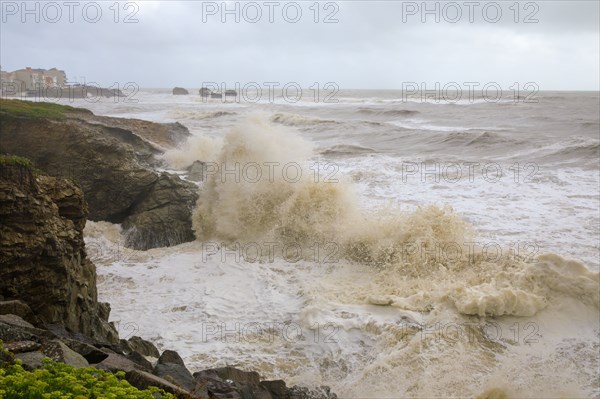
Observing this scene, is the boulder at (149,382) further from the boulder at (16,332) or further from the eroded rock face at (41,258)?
the eroded rock face at (41,258)

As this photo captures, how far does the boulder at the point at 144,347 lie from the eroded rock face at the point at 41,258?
24 cm

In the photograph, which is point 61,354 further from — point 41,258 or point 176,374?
point 41,258

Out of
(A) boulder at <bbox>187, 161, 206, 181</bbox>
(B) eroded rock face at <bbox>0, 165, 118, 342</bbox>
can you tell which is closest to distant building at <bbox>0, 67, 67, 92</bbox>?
(A) boulder at <bbox>187, 161, 206, 181</bbox>

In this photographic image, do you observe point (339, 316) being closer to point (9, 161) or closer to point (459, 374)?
point (459, 374)

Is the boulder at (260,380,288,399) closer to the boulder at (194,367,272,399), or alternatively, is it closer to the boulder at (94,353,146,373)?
the boulder at (194,367,272,399)

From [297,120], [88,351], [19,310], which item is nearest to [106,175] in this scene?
[19,310]

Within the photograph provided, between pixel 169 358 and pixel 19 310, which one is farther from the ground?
pixel 19 310

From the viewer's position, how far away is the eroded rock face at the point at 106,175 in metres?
11.5

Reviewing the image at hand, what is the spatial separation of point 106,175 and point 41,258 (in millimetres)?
6003

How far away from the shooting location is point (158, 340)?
274 inches

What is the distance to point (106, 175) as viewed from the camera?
1174cm

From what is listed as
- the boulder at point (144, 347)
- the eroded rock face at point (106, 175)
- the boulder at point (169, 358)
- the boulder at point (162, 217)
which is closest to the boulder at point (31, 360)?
the boulder at point (169, 358)

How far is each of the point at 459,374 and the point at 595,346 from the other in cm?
198

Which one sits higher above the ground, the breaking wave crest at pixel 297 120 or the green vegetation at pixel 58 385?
the breaking wave crest at pixel 297 120
